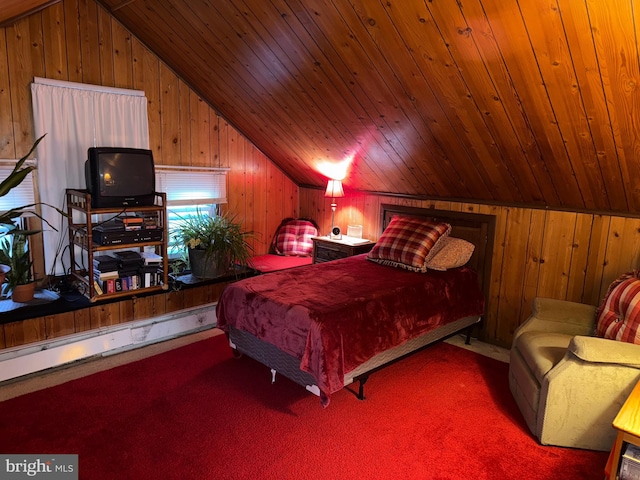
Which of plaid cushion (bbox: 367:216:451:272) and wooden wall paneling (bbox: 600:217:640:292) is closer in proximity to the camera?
wooden wall paneling (bbox: 600:217:640:292)

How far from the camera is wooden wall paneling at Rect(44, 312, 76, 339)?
3197 millimetres

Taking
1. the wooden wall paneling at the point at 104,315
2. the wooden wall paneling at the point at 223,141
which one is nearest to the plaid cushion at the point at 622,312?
the wooden wall paneling at the point at 104,315

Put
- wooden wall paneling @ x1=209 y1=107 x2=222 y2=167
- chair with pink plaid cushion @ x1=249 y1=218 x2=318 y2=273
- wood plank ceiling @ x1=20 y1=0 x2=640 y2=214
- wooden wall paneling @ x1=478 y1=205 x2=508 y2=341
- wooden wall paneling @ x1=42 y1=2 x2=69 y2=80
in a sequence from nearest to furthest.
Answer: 1. wood plank ceiling @ x1=20 y1=0 x2=640 y2=214
2. wooden wall paneling @ x1=42 y1=2 x2=69 y2=80
3. wooden wall paneling @ x1=478 y1=205 x2=508 y2=341
4. wooden wall paneling @ x1=209 y1=107 x2=222 y2=167
5. chair with pink plaid cushion @ x1=249 y1=218 x2=318 y2=273

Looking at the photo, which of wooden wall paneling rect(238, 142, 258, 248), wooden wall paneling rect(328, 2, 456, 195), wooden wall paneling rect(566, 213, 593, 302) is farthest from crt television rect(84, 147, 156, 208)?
wooden wall paneling rect(566, 213, 593, 302)

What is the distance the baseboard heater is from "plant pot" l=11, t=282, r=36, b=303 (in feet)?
1.13

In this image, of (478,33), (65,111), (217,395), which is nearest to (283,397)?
(217,395)

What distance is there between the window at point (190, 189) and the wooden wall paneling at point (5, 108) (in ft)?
3.75

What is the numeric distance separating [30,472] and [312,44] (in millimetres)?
2806

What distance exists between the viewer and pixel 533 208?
11.6 ft

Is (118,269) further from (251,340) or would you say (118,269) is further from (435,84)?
(435,84)

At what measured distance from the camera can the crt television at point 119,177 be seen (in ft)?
11.0

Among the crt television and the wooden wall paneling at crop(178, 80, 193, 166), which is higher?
the wooden wall paneling at crop(178, 80, 193, 166)

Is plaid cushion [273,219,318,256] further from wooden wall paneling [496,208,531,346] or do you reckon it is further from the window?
wooden wall paneling [496,208,531,346]

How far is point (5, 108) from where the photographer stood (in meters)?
3.36
